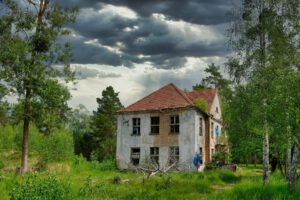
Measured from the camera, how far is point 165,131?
34.6 meters

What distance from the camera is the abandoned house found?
33.3 m

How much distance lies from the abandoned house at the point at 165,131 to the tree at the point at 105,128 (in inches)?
654

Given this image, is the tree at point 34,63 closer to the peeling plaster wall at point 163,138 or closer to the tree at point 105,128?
the peeling plaster wall at point 163,138

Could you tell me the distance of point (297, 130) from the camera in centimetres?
1422

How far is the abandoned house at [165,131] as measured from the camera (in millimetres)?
33344

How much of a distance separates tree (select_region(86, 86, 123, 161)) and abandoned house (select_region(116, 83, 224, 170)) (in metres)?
16.6

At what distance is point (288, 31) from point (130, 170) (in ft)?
64.0

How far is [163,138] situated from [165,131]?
0.69 m

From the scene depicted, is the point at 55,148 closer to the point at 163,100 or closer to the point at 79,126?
the point at 163,100

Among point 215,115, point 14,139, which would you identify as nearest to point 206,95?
point 215,115

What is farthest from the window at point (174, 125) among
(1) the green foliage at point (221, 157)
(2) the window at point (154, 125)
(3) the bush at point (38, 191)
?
(3) the bush at point (38, 191)

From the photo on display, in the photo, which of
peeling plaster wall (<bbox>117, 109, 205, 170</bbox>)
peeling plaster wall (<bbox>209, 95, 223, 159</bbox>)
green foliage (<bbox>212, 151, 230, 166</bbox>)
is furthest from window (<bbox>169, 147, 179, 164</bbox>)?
peeling plaster wall (<bbox>209, 95, 223, 159</bbox>)

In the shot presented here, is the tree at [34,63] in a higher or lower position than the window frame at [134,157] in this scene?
higher

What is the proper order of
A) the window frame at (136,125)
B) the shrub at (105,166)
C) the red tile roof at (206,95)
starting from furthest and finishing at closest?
the red tile roof at (206,95)
the window frame at (136,125)
the shrub at (105,166)
